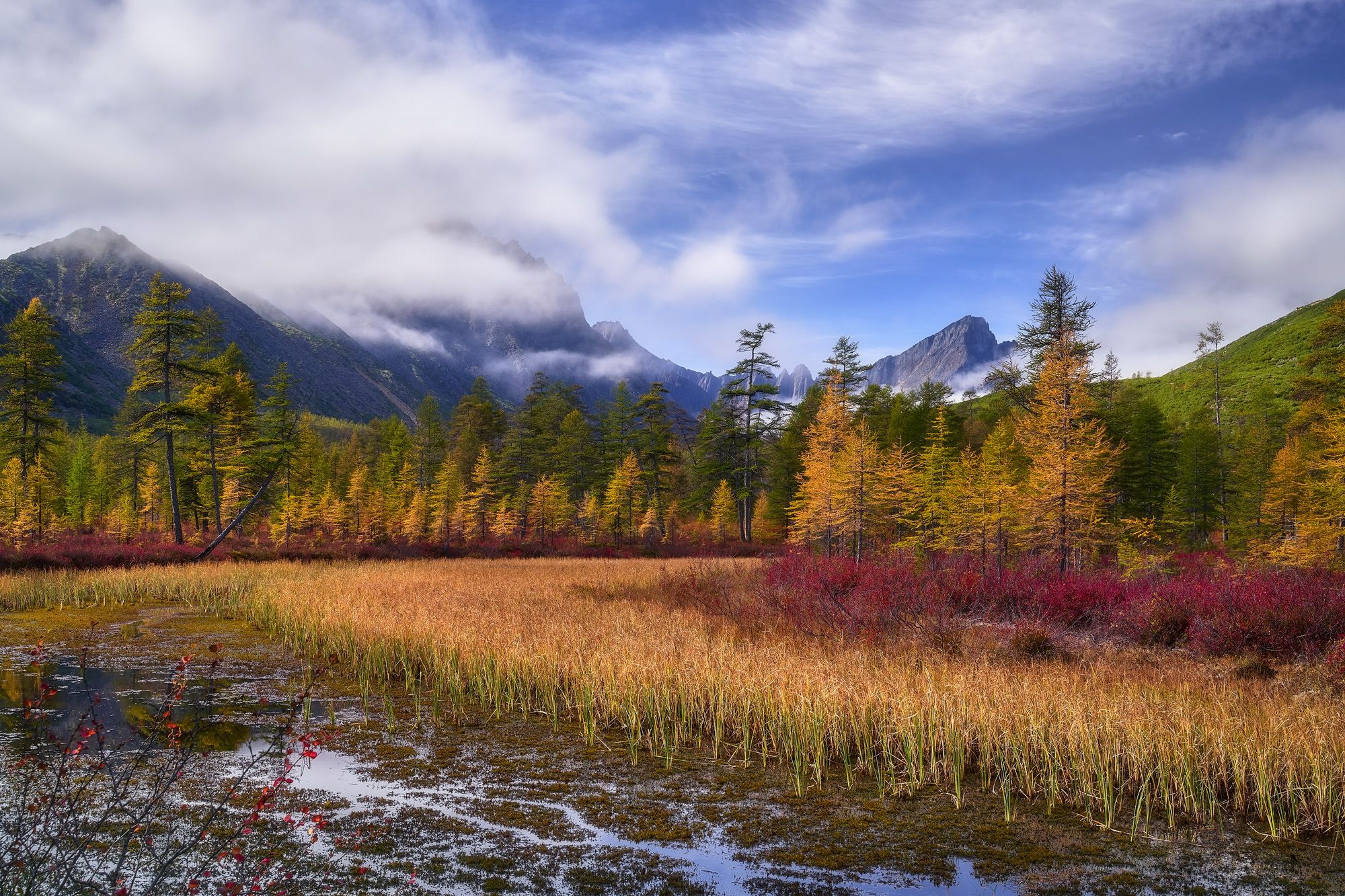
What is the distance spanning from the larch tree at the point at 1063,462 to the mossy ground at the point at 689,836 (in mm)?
18466

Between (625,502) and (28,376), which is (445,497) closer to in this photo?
(625,502)

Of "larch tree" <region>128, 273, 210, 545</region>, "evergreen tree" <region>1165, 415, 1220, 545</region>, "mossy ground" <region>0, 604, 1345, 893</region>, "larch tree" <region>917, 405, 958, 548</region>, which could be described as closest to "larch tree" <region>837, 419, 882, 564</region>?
"larch tree" <region>917, 405, 958, 548</region>

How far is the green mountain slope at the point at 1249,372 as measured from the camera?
92.1 meters

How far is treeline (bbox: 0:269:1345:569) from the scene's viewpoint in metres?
26.3

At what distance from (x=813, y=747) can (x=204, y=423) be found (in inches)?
1392

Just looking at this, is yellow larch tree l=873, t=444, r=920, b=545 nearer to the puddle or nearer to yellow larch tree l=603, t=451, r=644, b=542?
yellow larch tree l=603, t=451, r=644, b=542

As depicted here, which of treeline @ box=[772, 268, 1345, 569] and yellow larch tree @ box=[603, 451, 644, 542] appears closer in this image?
treeline @ box=[772, 268, 1345, 569]

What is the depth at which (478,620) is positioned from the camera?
13.2 m

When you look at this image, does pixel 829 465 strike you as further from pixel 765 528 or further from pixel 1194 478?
pixel 1194 478

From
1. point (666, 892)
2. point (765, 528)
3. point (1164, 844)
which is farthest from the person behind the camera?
point (765, 528)


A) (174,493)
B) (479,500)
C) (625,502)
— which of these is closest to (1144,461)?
(625,502)

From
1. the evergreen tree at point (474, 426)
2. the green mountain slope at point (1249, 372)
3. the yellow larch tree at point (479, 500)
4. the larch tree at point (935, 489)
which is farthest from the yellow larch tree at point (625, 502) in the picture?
the green mountain slope at point (1249, 372)

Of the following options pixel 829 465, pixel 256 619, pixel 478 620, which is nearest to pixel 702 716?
pixel 478 620

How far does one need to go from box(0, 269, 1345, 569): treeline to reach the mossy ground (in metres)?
19.0
